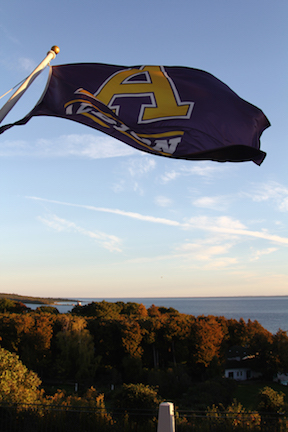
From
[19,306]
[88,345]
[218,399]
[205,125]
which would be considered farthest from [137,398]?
[19,306]

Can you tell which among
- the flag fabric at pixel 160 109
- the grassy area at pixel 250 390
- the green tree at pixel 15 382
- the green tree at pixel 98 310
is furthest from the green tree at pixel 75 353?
the flag fabric at pixel 160 109

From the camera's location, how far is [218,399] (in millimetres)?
32188

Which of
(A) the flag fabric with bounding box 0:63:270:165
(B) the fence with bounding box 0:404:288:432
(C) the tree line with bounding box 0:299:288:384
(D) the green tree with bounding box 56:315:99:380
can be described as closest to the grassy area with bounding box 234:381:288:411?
(C) the tree line with bounding box 0:299:288:384

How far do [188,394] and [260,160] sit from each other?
33.5 m

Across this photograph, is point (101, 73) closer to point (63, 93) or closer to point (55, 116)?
point (63, 93)

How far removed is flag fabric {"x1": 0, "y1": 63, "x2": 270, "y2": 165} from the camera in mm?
6746

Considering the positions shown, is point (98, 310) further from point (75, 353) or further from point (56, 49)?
point (56, 49)

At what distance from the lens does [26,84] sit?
260 inches

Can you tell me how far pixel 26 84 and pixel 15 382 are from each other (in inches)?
520

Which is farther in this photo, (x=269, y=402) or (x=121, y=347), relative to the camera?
(x=121, y=347)

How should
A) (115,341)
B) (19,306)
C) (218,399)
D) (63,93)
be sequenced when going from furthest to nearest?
(19,306) → (115,341) → (218,399) → (63,93)

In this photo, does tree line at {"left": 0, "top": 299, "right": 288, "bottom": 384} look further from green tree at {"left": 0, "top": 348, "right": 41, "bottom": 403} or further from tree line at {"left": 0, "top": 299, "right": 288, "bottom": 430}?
green tree at {"left": 0, "top": 348, "right": 41, "bottom": 403}

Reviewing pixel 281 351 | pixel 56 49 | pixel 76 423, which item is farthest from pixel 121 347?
pixel 56 49

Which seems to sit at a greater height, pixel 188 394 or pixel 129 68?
pixel 129 68
